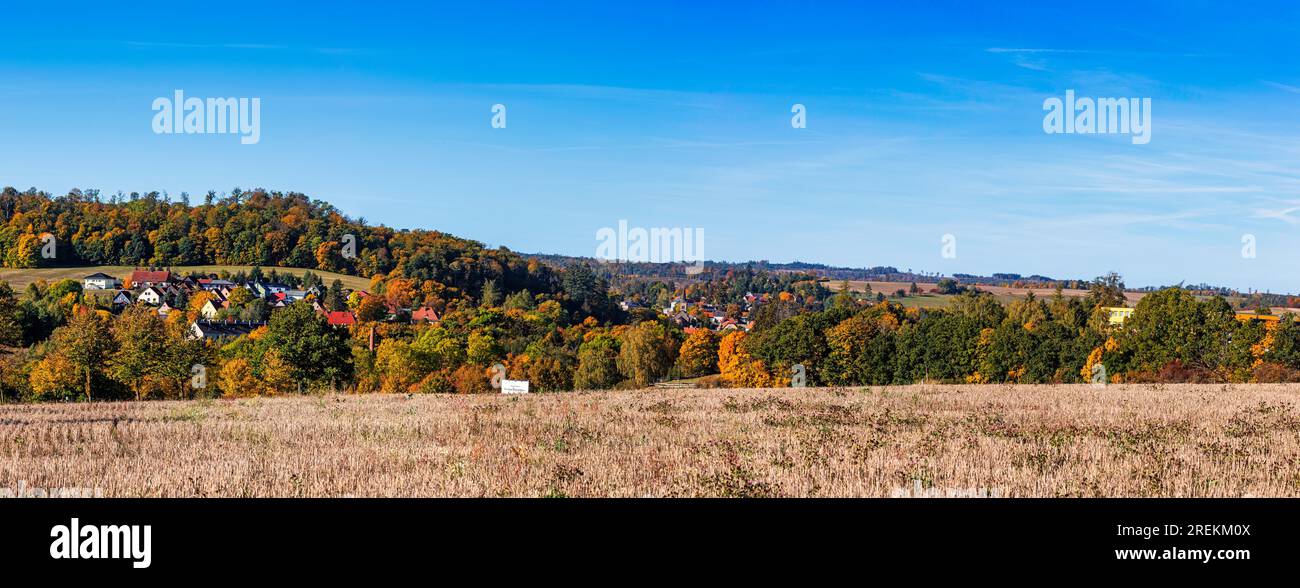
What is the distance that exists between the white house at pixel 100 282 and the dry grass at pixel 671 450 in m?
162

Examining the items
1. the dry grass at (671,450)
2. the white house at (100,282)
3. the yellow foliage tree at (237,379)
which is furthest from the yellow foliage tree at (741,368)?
the white house at (100,282)

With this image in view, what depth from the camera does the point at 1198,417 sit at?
78.0 ft

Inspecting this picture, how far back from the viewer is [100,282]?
174 metres

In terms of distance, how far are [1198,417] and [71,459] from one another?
25.4 m

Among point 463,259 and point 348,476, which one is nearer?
point 348,476

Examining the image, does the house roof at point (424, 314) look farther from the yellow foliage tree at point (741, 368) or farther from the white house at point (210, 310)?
the yellow foliage tree at point (741, 368)

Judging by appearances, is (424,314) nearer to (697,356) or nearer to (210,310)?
(210,310)

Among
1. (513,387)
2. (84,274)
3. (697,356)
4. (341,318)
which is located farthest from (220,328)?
(513,387)

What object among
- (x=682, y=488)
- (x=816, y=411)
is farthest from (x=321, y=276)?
(x=682, y=488)

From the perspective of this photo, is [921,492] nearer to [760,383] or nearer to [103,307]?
[760,383]

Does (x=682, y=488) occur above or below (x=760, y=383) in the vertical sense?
above

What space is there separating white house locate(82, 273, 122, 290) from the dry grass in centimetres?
16203

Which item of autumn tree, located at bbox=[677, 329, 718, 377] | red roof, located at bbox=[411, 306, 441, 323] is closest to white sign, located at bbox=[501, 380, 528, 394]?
autumn tree, located at bbox=[677, 329, 718, 377]

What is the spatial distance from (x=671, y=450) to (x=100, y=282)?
18746 cm
